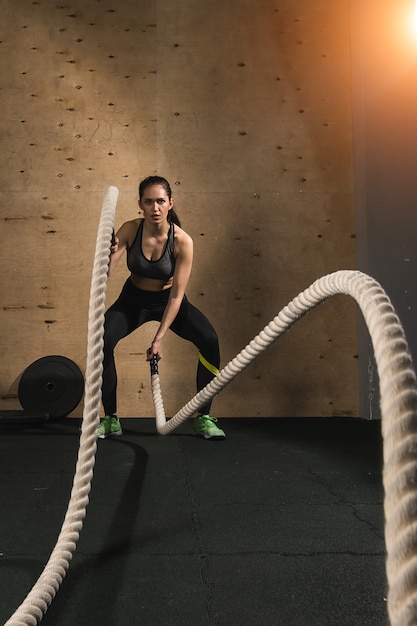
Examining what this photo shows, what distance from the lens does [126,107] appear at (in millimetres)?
3504

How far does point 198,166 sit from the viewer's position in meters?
3.49

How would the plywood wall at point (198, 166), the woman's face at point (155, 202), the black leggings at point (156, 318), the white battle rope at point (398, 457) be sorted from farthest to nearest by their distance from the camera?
the plywood wall at point (198, 166) → the black leggings at point (156, 318) → the woman's face at point (155, 202) → the white battle rope at point (398, 457)

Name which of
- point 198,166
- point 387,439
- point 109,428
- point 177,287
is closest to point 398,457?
point 387,439

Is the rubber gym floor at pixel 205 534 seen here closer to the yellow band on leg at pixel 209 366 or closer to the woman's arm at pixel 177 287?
the yellow band on leg at pixel 209 366

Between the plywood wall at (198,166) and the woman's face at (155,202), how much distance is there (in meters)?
0.97

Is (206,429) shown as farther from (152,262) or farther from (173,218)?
(173,218)

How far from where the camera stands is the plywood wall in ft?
11.1

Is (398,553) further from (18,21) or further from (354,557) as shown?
(18,21)

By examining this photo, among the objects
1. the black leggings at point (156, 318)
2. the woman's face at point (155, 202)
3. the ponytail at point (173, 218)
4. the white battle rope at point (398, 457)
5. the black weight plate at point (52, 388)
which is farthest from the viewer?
the black weight plate at point (52, 388)

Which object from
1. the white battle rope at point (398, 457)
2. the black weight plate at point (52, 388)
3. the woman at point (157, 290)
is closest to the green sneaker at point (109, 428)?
the woman at point (157, 290)

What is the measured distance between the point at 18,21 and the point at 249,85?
1.63 meters

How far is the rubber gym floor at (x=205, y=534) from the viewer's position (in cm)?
91

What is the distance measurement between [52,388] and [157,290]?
44.1 inches

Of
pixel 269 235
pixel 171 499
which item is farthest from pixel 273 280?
pixel 171 499
